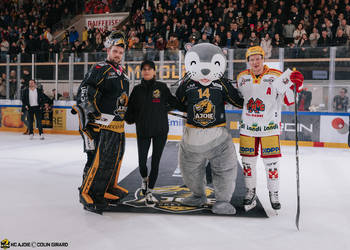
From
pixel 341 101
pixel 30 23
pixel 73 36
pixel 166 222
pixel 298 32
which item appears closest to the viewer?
pixel 166 222

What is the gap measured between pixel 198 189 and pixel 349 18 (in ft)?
26.6

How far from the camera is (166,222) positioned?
117 inches

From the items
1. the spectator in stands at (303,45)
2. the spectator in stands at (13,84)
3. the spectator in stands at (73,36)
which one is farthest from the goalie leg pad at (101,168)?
the spectator in stands at (73,36)

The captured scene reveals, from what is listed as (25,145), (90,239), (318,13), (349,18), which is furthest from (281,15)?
(90,239)

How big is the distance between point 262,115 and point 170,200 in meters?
1.25

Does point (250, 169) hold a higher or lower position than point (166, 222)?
Result: higher

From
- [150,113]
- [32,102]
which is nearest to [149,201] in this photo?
[150,113]

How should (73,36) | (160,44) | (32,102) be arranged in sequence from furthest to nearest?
(73,36) < (160,44) < (32,102)

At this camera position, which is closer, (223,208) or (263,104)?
(223,208)

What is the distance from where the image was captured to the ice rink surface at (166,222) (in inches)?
101

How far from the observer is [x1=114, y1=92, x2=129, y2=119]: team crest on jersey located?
3.25 meters

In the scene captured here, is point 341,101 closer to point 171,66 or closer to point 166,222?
point 171,66

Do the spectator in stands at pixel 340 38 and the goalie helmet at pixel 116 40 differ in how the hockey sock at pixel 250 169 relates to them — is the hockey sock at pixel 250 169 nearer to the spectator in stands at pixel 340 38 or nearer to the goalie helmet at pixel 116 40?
the goalie helmet at pixel 116 40

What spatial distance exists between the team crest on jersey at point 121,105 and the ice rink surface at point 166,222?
908 millimetres
